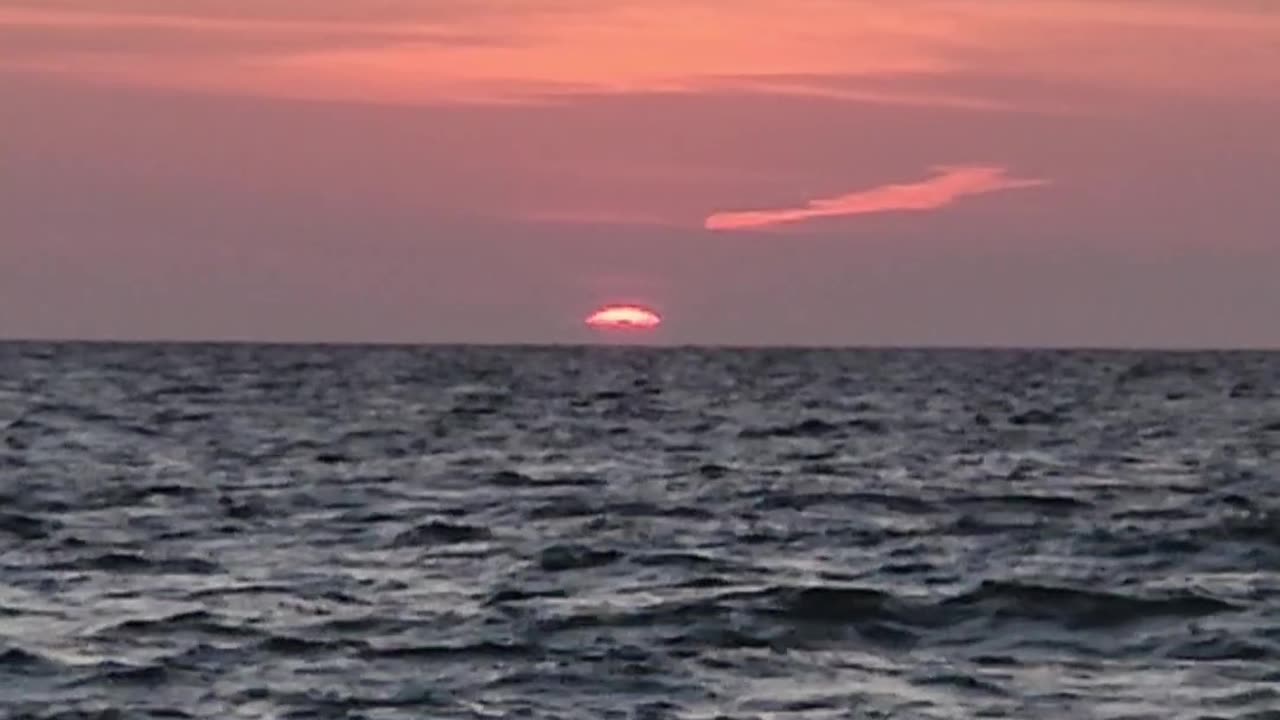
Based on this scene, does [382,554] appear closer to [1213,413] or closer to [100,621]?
[100,621]

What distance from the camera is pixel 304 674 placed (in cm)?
1709

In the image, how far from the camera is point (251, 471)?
35.5m

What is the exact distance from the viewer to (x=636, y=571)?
2266 centimetres

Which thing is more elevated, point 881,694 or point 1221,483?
point 1221,483

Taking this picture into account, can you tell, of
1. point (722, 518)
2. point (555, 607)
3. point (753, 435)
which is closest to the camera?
point (555, 607)

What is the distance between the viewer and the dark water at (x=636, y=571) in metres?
16.8

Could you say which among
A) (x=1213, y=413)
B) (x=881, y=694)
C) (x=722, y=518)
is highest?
(x=1213, y=413)

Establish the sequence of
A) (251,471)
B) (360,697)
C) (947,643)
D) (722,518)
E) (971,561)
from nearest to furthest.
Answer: (360,697), (947,643), (971,561), (722,518), (251,471)

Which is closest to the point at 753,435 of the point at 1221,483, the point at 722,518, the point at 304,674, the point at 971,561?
the point at 1221,483

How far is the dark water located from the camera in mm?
16766

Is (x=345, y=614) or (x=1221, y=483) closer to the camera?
(x=345, y=614)

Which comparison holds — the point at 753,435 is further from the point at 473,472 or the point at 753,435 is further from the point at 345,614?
the point at 345,614

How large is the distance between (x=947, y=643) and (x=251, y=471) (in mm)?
18190

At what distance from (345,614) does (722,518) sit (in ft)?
30.1
